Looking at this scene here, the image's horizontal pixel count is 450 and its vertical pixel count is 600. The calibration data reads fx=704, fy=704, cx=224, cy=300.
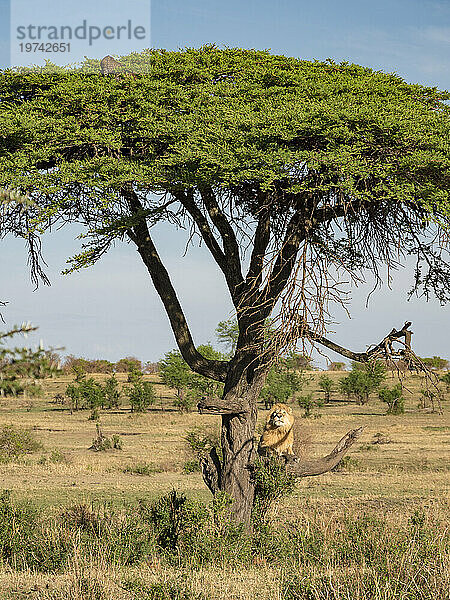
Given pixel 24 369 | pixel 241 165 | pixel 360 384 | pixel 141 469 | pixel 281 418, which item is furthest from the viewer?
pixel 360 384

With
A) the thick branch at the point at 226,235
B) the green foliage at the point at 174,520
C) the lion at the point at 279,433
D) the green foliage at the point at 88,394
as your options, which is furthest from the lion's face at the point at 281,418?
the green foliage at the point at 88,394

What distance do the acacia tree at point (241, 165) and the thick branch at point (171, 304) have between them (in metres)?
0.02

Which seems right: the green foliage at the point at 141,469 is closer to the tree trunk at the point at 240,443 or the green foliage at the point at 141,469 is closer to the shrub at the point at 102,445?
the shrub at the point at 102,445

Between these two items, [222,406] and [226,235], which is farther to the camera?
[226,235]

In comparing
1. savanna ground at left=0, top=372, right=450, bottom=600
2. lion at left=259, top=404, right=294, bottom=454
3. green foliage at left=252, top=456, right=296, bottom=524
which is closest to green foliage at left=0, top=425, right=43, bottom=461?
savanna ground at left=0, top=372, right=450, bottom=600

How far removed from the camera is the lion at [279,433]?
471 inches

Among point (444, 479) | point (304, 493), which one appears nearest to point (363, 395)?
point (444, 479)

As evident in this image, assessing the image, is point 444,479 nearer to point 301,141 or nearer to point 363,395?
point 301,141

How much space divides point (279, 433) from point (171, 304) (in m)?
3.44

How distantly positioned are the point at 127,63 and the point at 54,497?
1198 centimetres

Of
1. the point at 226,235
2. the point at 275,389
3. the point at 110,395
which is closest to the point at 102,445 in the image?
the point at 226,235

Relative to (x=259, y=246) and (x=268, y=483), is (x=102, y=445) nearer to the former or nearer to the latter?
(x=268, y=483)

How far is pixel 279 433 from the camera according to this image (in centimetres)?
1200

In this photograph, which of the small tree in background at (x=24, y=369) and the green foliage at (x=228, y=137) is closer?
the small tree in background at (x=24, y=369)
